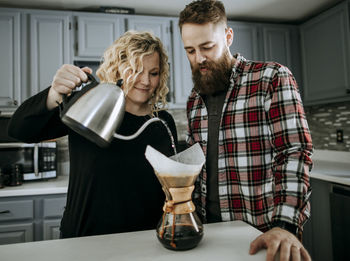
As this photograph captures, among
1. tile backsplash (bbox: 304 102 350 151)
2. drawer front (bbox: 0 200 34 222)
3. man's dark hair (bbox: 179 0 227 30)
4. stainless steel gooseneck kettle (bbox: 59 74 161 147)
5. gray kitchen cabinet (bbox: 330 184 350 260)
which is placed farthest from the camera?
tile backsplash (bbox: 304 102 350 151)

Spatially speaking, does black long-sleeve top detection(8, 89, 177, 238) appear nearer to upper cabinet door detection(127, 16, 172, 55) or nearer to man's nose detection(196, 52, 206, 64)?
man's nose detection(196, 52, 206, 64)

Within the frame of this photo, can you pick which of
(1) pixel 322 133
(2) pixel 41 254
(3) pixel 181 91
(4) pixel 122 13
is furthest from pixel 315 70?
(2) pixel 41 254

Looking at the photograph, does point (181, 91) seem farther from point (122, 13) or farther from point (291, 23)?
point (291, 23)

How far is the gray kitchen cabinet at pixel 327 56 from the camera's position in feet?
7.70

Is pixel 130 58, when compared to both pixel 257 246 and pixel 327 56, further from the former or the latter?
pixel 327 56

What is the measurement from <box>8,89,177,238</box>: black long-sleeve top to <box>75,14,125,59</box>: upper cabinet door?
162cm

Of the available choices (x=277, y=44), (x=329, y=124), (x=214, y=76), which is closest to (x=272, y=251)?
(x=214, y=76)

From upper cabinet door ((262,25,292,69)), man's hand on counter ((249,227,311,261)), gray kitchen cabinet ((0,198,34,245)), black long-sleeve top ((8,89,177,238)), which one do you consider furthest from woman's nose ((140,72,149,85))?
upper cabinet door ((262,25,292,69))

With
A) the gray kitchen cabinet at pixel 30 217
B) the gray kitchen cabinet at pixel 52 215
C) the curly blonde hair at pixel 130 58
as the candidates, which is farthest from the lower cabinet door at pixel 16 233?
the curly blonde hair at pixel 130 58

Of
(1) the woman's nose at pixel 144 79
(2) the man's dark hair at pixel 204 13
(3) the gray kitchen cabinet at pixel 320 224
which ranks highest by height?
(2) the man's dark hair at pixel 204 13

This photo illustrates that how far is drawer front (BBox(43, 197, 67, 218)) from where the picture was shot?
203cm

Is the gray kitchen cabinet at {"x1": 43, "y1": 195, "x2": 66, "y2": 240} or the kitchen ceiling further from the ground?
the kitchen ceiling

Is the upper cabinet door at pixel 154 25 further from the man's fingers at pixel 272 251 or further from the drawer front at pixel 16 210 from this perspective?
the man's fingers at pixel 272 251

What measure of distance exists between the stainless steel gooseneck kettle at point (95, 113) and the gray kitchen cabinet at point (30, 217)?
1636 mm
